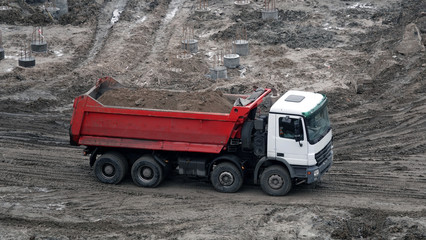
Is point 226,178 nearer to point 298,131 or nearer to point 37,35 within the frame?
point 298,131

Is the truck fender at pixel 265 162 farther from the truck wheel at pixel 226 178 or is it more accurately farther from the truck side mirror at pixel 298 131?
the truck side mirror at pixel 298 131

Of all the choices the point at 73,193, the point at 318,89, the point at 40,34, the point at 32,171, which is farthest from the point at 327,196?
the point at 40,34

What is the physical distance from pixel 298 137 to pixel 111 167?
15.6ft

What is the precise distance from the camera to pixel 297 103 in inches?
595

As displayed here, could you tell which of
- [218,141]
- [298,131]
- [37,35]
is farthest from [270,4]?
[298,131]

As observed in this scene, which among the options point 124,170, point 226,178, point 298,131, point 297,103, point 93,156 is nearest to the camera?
point 298,131

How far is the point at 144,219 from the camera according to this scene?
1458cm

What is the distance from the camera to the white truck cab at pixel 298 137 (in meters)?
14.8

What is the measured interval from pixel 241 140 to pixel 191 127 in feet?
3.91

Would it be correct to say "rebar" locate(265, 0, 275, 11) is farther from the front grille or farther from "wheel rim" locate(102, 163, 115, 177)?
"wheel rim" locate(102, 163, 115, 177)

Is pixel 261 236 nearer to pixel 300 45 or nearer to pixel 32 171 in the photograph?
pixel 32 171

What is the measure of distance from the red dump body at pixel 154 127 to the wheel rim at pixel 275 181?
4.20 feet

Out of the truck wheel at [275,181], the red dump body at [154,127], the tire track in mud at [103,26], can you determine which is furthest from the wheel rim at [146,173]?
the tire track in mud at [103,26]

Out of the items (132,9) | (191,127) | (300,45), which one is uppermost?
(132,9)
